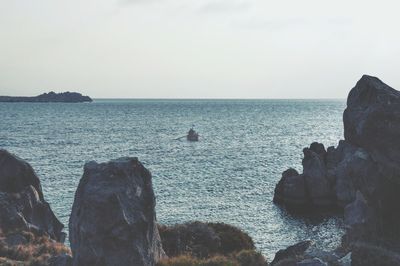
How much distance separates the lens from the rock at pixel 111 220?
74.7ft

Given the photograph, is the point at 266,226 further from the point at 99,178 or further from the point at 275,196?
the point at 99,178

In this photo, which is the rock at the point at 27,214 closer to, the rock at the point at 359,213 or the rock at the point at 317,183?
the rock at the point at 359,213

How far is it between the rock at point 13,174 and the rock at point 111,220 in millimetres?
18119

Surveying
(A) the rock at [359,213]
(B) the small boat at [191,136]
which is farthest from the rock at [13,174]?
(B) the small boat at [191,136]

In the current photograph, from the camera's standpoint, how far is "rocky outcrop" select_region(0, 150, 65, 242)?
3700cm

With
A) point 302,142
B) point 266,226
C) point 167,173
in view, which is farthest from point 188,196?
point 302,142

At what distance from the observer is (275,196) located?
2864 inches

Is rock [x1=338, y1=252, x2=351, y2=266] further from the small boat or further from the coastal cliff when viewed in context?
the small boat

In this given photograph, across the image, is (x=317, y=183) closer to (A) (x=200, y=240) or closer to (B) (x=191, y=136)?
(A) (x=200, y=240)

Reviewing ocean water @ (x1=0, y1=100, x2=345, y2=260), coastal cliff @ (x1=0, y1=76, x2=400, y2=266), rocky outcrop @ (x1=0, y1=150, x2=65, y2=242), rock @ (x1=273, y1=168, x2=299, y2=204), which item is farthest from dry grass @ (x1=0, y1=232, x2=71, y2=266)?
rock @ (x1=273, y1=168, x2=299, y2=204)

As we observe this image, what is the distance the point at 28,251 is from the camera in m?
28.8

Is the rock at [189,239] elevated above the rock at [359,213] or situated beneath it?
situated beneath

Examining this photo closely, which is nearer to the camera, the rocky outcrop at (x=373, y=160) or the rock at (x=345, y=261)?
the rock at (x=345, y=261)

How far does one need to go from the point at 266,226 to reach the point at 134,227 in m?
37.1
